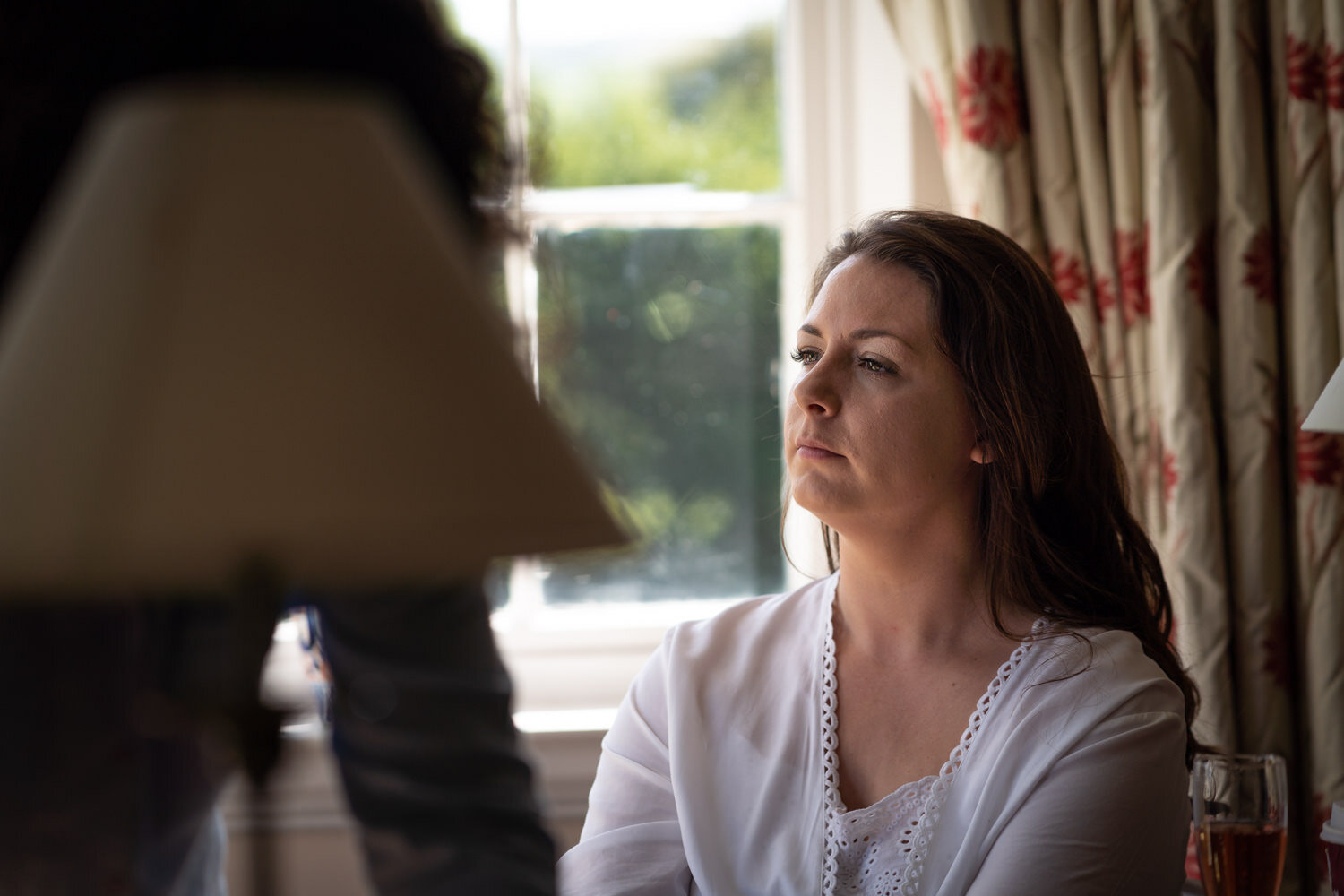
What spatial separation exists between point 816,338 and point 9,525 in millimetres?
1272

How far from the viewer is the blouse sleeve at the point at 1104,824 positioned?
1202 millimetres

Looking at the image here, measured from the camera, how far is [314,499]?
0.37m

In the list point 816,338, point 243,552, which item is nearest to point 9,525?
point 243,552

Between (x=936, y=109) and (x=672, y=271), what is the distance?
676 millimetres

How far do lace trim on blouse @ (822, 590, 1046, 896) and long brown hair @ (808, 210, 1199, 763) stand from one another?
15 cm

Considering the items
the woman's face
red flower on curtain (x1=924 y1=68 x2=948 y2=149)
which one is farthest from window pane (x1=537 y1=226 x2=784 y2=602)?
the woman's face

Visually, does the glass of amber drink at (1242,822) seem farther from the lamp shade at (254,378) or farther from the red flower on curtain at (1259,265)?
the lamp shade at (254,378)

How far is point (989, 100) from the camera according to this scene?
1.97 meters

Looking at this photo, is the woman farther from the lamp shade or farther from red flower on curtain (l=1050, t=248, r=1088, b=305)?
the lamp shade

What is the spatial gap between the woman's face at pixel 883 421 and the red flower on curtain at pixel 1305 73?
878 millimetres

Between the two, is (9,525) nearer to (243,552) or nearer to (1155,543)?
(243,552)

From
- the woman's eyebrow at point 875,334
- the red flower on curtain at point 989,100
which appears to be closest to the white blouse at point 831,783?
the woman's eyebrow at point 875,334

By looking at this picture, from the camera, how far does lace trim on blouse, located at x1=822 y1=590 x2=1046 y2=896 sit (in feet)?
4.24

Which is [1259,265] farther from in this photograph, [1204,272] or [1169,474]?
[1169,474]
